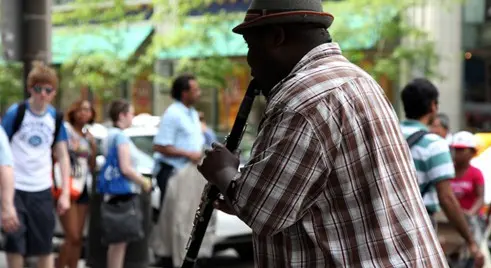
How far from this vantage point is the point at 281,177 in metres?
2.71

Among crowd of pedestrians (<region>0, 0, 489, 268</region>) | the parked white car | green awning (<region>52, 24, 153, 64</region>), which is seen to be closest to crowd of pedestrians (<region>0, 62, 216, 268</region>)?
the parked white car

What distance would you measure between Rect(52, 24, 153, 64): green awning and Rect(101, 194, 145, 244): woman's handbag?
1876 cm

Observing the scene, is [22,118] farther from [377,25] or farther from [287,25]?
[377,25]

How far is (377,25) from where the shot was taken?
22.1 meters

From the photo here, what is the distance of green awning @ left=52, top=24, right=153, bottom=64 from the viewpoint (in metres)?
27.9

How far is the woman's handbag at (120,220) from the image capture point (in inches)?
347

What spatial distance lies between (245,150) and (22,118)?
217 inches

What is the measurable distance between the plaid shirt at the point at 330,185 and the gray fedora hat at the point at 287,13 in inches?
6.2

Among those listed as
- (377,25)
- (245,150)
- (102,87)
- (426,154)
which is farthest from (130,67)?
(426,154)

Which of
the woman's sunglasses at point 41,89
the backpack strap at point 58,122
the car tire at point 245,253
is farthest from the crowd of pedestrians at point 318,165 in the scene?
the car tire at point 245,253

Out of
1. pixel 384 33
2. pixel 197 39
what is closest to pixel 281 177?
pixel 384 33

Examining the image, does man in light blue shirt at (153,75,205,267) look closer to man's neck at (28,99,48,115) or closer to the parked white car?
the parked white car

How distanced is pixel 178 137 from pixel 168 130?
0.11 m

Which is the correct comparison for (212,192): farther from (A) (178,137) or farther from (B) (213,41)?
(B) (213,41)
